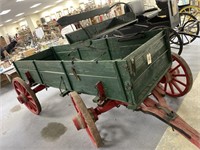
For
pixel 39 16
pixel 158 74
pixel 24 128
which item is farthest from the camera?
pixel 39 16

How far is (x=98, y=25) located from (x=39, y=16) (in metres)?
18.2

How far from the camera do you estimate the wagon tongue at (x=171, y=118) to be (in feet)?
4.62

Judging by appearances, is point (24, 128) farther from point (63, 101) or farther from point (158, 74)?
point (158, 74)

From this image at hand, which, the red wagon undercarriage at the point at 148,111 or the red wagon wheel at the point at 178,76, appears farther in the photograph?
the red wagon wheel at the point at 178,76

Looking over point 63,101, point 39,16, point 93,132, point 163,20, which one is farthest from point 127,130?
point 39,16

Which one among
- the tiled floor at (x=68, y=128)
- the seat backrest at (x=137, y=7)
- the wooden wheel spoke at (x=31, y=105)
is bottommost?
the tiled floor at (x=68, y=128)

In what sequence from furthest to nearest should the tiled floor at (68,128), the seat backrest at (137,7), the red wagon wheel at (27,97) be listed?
the seat backrest at (137,7) < the red wagon wheel at (27,97) < the tiled floor at (68,128)

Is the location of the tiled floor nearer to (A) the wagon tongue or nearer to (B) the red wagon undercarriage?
(B) the red wagon undercarriage

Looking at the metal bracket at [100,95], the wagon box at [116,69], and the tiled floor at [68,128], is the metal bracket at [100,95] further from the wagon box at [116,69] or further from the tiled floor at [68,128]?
the tiled floor at [68,128]

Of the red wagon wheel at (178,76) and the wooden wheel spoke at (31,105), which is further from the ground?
the red wagon wheel at (178,76)

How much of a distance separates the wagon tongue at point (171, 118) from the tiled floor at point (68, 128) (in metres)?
0.43

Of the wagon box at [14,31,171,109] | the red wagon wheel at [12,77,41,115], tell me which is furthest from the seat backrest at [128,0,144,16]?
the red wagon wheel at [12,77,41,115]

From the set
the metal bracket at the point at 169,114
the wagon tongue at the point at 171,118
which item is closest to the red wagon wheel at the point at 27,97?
the wagon tongue at the point at 171,118

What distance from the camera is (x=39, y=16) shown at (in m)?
20.0
